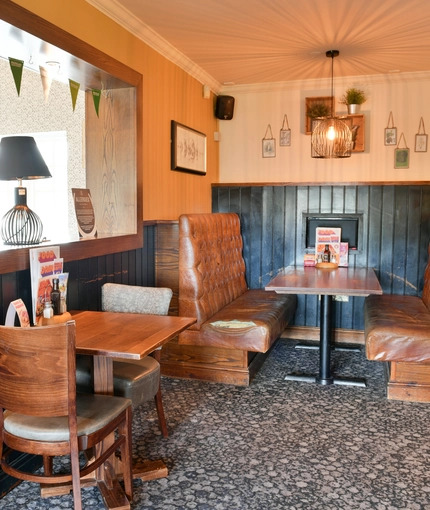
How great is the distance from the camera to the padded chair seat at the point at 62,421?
6.76 ft

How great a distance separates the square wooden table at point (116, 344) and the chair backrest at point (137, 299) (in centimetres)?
22

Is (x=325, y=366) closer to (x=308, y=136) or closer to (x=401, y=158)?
(x=401, y=158)

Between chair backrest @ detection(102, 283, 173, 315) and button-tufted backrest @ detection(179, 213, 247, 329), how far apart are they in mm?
969

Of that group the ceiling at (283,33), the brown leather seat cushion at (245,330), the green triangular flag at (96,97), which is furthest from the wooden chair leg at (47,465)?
the ceiling at (283,33)

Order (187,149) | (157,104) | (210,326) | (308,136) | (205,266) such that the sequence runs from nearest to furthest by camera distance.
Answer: (210,326), (205,266), (157,104), (187,149), (308,136)

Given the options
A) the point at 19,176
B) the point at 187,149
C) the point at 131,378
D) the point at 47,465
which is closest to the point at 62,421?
the point at 47,465

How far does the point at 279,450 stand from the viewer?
2.92m

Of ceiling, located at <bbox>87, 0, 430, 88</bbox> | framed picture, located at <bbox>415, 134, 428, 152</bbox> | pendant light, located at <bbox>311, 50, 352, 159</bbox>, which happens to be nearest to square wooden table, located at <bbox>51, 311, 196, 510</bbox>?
ceiling, located at <bbox>87, 0, 430, 88</bbox>

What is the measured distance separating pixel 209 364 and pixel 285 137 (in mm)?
2894

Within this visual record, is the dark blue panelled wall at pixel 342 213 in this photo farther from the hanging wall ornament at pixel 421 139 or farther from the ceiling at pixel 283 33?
the ceiling at pixel 283 33

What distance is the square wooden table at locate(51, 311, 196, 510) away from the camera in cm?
223

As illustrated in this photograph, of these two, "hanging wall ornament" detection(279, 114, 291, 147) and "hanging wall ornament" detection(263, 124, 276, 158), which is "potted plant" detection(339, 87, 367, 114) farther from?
"hanging wall ornament" detection(263, 124, 276, 158)

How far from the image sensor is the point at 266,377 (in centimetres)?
421

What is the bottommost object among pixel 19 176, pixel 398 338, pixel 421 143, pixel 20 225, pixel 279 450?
pixel 279 450
